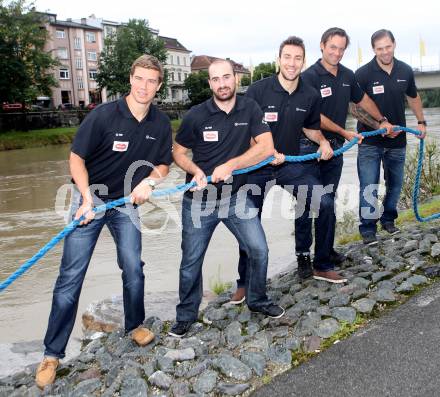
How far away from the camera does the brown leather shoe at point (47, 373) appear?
3959 mm

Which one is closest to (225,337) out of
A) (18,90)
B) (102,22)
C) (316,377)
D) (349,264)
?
(316,377)

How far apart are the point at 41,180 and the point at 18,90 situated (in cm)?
2406

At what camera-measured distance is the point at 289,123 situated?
16.3 ft

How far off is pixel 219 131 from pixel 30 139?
39140 millimetres

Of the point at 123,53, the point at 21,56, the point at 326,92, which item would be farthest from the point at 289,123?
the point at 123,53

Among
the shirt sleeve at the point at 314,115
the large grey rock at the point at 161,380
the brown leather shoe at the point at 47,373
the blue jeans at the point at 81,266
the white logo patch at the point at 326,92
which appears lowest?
the brown leather shoe at the point at 47,373

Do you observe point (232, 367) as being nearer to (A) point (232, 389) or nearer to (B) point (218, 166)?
(A) point (232, 389)

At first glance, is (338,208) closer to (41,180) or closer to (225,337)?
(225,337)

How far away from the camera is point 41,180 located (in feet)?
76.5

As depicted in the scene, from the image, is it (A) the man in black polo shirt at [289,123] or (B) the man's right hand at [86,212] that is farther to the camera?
(A) the man in black polo shirt at [289,123]

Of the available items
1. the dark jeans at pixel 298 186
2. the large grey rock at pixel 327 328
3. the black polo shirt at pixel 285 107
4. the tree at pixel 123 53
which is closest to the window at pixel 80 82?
the tree at pixel 123 53

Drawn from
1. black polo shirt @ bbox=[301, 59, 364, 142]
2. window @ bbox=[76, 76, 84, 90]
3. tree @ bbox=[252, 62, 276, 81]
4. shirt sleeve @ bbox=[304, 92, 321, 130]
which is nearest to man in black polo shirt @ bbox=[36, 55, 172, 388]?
shirt sleeve @ bbox=[304, 92, 321, 130]

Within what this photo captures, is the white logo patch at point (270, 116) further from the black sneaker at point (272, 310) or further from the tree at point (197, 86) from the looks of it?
the tree at point (197, 86)

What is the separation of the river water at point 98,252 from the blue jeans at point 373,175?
52.3 inches
